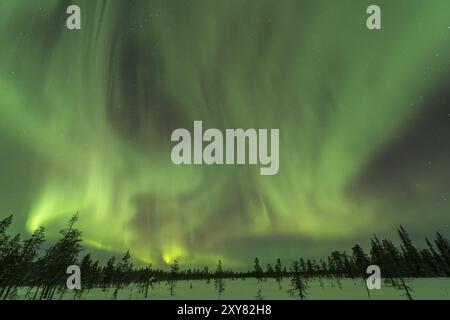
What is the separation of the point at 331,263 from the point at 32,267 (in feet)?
586

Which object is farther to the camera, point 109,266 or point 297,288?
point 109,266

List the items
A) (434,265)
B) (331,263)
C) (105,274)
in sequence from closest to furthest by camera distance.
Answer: (434,265)
(105,274)
(331,263)

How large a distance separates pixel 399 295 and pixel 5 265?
Answer: 4563 inches

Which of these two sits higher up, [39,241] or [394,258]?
[394,258]
